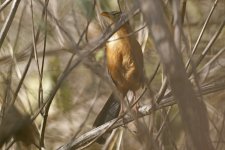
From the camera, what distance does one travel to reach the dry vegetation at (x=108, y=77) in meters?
0.98

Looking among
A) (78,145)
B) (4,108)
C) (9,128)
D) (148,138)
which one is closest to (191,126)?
(148,138)

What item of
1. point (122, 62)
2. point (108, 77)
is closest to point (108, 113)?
point (122, 62)

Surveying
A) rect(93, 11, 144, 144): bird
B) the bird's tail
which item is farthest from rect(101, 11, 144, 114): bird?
the bird's tail

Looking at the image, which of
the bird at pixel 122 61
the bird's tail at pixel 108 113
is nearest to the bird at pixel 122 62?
the bird at pixel 122 61

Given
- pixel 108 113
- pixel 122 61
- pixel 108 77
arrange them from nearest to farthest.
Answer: pixel 108 77, pixel 122 61, pixel 108 113

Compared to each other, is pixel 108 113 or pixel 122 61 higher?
pixel 122 61

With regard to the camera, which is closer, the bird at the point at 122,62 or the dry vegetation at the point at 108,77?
the dry vegetation at the point at 108,77

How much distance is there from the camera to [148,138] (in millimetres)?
1311

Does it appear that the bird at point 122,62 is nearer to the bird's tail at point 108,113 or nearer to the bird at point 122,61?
the bird at point 122,61

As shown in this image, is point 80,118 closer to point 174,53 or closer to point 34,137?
point 34,137

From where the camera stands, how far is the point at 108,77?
82.4 inches

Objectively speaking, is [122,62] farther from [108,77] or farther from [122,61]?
[108,77]

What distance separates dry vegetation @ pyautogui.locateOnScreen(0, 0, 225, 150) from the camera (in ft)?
3.21

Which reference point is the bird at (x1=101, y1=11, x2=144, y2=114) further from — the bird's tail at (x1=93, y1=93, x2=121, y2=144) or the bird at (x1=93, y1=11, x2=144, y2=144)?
the bird's tail at (x1=93, y1=93, x2=121, y2=144)
